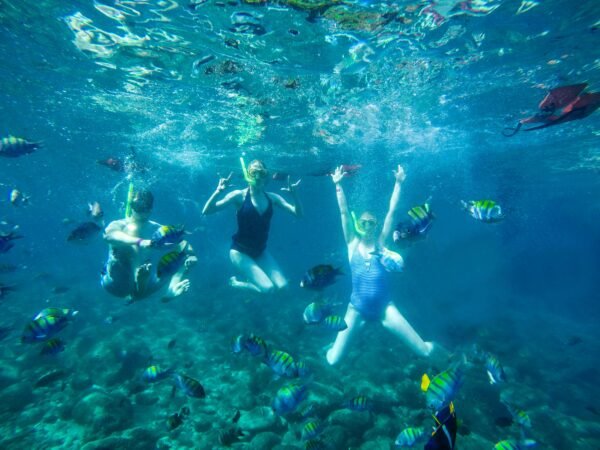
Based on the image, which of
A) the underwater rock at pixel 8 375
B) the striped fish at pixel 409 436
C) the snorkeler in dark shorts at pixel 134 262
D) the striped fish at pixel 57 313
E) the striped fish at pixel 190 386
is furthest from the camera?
the underwater rock at pixel 8 375

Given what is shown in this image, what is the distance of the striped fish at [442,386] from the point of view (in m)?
4.18

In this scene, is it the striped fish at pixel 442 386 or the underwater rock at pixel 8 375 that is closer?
the striped fish at pixel 442 386

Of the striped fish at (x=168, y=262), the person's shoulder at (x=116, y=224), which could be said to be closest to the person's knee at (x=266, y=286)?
the striped fish at (x=168, y=262)

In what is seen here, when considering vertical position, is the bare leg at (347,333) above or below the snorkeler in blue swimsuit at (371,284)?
below

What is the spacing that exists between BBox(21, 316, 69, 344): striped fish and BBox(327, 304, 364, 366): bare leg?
23.5 feet

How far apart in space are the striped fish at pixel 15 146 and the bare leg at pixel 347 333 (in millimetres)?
9089

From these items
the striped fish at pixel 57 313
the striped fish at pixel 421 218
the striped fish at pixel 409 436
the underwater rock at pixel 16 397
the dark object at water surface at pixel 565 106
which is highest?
the dark object at water surface at pixel 565 106

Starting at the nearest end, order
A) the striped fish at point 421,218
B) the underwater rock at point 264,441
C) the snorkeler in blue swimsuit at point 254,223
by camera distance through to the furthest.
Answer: the striped fish at point 421,218
the underwater rock at point 264,441
the snorkeler in blue swimsuit at point 254,223

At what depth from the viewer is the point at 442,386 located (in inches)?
166

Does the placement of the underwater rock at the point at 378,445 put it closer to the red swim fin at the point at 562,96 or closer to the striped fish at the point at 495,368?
the striped fish at the point at 495,368

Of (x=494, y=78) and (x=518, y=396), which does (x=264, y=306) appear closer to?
(x=518, y=396)

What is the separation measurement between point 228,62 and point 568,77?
1455cm

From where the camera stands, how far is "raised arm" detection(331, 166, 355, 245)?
898cm

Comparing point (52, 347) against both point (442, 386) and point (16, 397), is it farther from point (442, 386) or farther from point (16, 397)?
point (442, 386)
